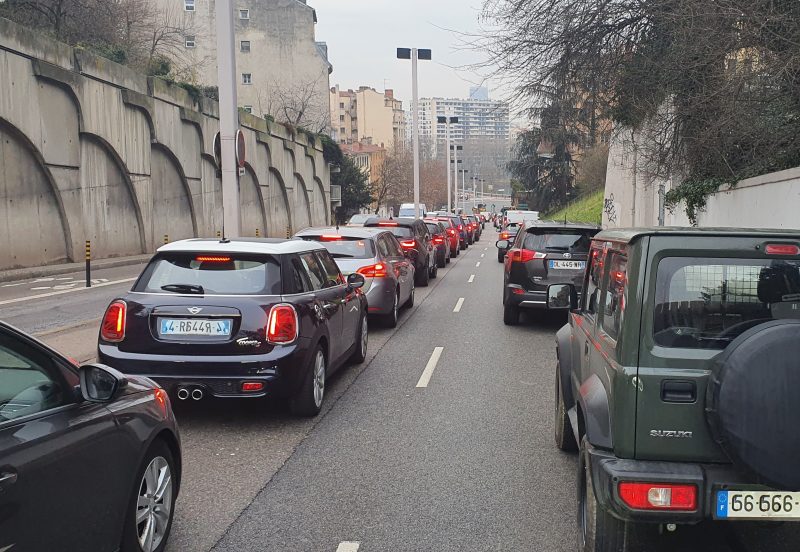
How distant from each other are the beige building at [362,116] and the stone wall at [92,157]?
93.9 metres

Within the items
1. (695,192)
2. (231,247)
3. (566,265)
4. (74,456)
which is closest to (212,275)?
(231,247)

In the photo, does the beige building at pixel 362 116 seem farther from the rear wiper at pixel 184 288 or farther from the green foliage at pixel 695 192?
the rear wiper at pixel 184 288

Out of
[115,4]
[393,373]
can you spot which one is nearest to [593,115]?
[393,373]

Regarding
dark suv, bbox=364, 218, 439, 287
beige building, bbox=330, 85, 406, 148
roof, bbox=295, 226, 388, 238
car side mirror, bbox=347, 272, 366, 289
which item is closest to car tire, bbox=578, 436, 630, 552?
car side mirror, bbox=347, 272, 366, 289

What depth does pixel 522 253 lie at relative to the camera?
12.1 m

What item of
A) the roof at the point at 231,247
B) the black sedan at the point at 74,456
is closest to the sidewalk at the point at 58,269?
the roof at the point at 231,247

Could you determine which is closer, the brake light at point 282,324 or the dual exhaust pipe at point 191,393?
the dual exhaust pipe at point 191,393

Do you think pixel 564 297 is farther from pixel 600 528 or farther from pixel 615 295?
pixel 600 528

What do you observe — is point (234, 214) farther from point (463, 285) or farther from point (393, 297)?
point (463, 285)

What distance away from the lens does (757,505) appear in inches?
126

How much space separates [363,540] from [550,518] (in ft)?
3.73

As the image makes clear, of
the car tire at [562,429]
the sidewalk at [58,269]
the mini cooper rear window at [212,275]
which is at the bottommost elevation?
the sidewalk at [58,269]

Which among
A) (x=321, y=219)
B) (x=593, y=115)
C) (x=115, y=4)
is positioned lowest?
(x=321, y=219)

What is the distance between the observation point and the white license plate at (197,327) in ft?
20.2
